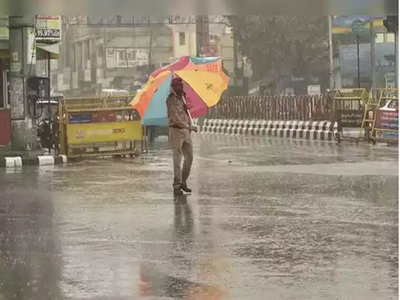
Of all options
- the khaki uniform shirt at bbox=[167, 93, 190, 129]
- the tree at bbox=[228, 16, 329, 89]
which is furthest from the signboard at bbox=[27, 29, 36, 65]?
the tree at bbox=[228, 16, 329, 89]

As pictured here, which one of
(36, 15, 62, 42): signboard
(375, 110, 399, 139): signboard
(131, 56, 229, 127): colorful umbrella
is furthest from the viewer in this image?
(375, 110, 399, 139): signboard

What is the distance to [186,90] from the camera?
14773mm

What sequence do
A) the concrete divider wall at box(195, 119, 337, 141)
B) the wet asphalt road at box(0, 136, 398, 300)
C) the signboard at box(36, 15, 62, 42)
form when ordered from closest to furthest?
the wet asphalt road at box(0, 136, 398, 300) < the signboard at box(36, 15, 62, 42) < the concrete divider wall at box(195, 119, 337, 141)

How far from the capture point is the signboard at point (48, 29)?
23.5m

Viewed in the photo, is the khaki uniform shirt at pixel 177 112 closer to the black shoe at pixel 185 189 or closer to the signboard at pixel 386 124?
the black shoe at pixel 185 189

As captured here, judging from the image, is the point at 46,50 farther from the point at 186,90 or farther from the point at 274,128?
the point at 274,128

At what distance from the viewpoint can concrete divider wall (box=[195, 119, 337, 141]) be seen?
30647 mm

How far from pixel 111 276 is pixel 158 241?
5.84 ft

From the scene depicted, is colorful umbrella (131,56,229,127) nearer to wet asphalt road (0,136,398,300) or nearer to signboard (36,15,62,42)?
wet asphalt road (0,136,398,300)

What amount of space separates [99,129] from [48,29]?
3505 millimetres

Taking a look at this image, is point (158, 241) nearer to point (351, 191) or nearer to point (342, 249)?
point (342, 249)

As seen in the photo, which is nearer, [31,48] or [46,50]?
[31,48]

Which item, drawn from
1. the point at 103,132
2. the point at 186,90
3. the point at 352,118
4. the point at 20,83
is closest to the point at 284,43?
the point at 352,118

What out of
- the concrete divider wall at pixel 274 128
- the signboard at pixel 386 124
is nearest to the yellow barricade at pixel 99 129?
the signboard at pixel 386 124
